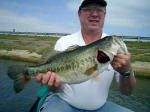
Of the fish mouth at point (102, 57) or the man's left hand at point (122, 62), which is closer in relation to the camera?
the man's left hand at point (122, 62)

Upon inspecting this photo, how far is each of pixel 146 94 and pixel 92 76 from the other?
773 centimetres

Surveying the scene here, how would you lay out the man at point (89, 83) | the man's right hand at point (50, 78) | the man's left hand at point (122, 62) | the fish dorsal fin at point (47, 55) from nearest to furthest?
the man's left hand at point (122, 62)
the man's right hand at point (50, 78)
the man at point (89, 83)
the fish dorsal fin at point (47, 55)

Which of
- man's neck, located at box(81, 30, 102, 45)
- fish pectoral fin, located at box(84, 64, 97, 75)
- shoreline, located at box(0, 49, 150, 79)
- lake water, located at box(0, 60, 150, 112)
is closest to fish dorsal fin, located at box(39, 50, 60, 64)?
fish pectoral fin, located at box(84, 64, 97, 75)

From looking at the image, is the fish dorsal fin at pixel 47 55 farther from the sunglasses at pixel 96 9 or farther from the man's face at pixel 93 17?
the sunglasses at pixel 96 9

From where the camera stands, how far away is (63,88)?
172 inches

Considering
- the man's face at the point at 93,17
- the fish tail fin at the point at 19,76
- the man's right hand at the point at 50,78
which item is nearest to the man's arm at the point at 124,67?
the man's right hand at the point at 50,78

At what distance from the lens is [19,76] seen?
388 cm

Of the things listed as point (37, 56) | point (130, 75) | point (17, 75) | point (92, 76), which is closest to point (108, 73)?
point (130, 75)

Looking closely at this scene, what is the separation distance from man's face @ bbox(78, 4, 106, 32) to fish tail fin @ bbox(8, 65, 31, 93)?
2.07 metres

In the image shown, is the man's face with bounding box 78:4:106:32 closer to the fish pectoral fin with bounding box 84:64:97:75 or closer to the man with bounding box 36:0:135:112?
the man with bounding box 36:0:135:112

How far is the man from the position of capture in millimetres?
3910

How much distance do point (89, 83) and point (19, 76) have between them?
165cm

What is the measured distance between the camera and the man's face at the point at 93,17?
4.75m

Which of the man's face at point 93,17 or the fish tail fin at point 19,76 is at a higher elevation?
the man's face at point 93,17
